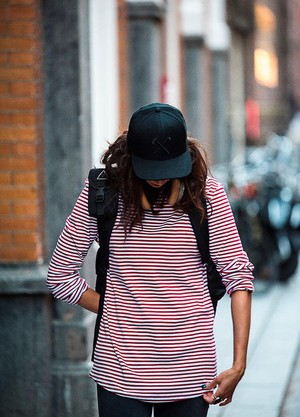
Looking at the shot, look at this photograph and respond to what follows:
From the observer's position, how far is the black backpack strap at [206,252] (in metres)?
3.66

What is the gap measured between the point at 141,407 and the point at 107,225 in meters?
0.60

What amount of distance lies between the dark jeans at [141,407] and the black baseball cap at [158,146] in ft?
2.39

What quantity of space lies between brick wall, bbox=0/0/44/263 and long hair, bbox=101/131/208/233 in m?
2.28

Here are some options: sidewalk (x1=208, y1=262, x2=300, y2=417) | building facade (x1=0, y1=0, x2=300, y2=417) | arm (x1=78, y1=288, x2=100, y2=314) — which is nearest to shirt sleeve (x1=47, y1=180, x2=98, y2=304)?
arm (x1=78, y1=288, x2=100, y2=314)

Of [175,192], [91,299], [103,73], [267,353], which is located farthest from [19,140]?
[267,353]

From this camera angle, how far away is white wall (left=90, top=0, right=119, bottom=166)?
27.4 ft

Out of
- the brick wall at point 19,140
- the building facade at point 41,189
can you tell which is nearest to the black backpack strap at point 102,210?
the building facade at point 41,189

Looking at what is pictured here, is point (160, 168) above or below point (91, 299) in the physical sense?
above

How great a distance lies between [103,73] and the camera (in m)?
8.76

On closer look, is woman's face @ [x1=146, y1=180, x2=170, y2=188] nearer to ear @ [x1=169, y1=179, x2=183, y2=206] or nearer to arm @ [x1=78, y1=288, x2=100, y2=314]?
ear @ [x1=169, y1=179, x2=183, y2=206]

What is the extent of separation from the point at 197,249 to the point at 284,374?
14.2 ft

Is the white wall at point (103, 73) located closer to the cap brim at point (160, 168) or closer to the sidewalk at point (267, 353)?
the sidewalk at point (267, 353)

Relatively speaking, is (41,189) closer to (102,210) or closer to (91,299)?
(91,299)

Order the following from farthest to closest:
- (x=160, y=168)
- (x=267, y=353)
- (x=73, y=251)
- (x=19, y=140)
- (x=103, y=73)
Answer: (x=103, y=73) → (x=267, y=353) → (x=19, y=140) → (x=73, y=251) → (x=160, y=168)
